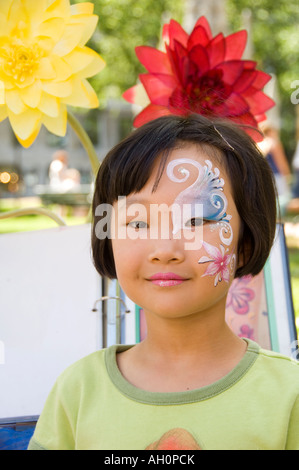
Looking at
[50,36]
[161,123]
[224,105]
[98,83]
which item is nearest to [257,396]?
[161,123]

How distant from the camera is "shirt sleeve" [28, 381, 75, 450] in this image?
1.12 m

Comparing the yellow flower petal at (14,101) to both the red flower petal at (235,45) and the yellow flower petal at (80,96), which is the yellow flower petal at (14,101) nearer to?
the yellow flower petal at (80,96)

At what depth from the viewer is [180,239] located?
3.45ft

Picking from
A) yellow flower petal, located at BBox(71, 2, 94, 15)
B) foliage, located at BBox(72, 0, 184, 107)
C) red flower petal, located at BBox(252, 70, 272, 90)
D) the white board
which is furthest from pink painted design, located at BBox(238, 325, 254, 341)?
foliage, located at BBox(72, 0, 184, 107)

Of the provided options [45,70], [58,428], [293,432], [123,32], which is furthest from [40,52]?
[123,32]

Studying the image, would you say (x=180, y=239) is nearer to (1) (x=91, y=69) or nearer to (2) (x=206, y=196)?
(2) (x=206, y=196)

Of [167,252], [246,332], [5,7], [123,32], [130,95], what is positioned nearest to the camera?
[167,252]

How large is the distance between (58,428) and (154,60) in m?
1.09

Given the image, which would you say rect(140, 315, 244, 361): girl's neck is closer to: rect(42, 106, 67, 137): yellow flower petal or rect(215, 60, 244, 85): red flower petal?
rect(42, 106, 67, 137): yellow flower petal

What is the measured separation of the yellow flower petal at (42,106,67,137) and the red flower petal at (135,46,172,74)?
12.7 inches

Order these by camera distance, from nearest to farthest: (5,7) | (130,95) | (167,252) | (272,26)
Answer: (167,252)
(5,7)
(130,95)
(272,26)

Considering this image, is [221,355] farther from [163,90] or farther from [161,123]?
[163,90]

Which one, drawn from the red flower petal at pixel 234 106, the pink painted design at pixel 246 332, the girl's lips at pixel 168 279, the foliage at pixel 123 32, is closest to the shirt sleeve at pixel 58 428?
the girl's lips at pixel 168 279

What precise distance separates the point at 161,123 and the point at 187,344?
0.45 meters
